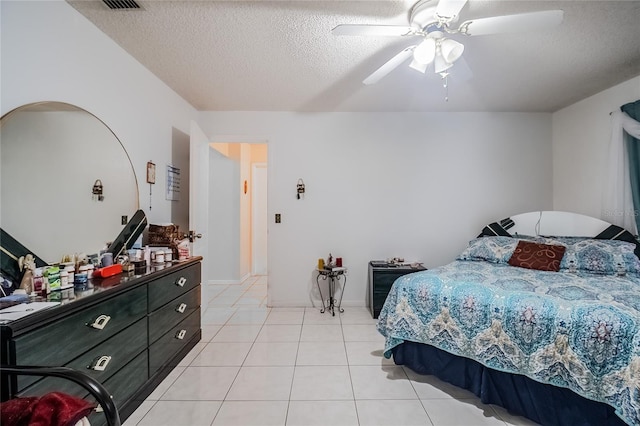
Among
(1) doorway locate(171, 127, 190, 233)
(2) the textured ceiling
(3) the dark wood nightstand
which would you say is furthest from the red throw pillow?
(1) doorway locate(171, 127, 190, 233)

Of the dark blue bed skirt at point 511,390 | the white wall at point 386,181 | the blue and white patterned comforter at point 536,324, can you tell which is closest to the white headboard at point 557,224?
the white wall at point 386,181

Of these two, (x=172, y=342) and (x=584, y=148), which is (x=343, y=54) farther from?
(x=584, y=148)

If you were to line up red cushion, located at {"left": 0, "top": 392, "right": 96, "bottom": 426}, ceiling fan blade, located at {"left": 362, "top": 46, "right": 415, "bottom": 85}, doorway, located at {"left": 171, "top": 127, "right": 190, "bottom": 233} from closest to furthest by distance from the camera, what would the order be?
red cushion, located at {"left": 0, "top": 392, "right": 96, "bottom": 426} → ceiling fan blade, located at {"left": 362, "top": 46, "right": 415, "bottom": 85} → doorway, located at {"left": 171, "top": 127, "right": 190, "bottom": 233}

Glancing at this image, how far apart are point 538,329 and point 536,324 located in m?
0.03

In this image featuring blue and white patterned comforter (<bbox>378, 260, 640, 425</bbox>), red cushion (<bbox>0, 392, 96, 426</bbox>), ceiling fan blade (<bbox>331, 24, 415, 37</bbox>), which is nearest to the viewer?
red cushion (<bbox>0, 392, 96, 426</bbox>)

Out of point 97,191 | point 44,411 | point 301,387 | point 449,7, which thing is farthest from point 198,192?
point 449,7

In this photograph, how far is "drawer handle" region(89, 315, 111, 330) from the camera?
1.41 meters

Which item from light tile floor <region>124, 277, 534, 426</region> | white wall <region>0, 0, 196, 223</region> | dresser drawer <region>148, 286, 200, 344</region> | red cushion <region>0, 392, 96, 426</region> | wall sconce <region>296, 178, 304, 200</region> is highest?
white wall <region>0, 0, 196, 223</region>

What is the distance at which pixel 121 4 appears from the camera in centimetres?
175

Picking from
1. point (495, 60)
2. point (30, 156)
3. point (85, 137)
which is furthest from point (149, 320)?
point (495, 60)

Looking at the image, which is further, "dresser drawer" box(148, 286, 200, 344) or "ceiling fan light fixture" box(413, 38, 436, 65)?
"dresser drawer" box(148, 286, 200, 344)

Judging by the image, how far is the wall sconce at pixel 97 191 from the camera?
192cm

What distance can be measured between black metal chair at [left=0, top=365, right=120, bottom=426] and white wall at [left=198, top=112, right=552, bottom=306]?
2.76 m

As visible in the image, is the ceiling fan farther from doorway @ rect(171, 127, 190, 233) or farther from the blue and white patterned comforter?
doorway @ rect(171, 127, 190, 233)
